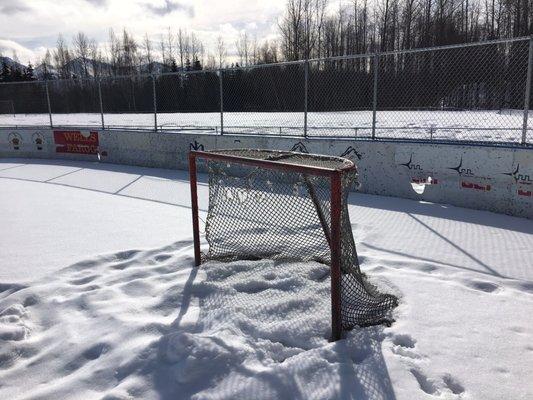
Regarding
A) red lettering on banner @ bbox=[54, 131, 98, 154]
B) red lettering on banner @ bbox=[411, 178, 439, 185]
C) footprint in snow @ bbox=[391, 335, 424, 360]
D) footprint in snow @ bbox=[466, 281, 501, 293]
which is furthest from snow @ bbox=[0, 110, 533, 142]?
footprint in snow @ bbox=[391, 335, 424, 360]

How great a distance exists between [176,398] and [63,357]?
1002 mm

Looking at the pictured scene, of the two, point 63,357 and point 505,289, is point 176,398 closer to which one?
point 63,357

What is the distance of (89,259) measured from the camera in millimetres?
4777

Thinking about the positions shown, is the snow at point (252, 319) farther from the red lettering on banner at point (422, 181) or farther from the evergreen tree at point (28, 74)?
the evergreen tree at point (28, 74)

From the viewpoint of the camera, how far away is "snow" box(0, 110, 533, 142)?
13625 millimetres

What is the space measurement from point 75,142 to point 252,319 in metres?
12.5

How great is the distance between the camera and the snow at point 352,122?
13625 mm

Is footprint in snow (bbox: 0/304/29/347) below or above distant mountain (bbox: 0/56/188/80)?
below

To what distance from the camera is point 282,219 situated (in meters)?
4.95

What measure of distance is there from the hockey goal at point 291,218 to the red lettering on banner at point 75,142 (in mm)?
9808

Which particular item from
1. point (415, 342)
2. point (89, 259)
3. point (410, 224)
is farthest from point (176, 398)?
point (410, 224)

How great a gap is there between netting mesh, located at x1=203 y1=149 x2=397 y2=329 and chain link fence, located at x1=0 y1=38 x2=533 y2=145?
5.14 m

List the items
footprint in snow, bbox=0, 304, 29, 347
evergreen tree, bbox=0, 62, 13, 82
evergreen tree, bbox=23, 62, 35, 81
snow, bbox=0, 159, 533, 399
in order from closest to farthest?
1. snow, bbox=0, 159, 533, 399
2. footprint in snow, bbox=0, 304, 29, 347
3. evergreen tree, bbox=0, 62, 13, 82
4. evergreen tree, bbox=23, 62, 35, 81

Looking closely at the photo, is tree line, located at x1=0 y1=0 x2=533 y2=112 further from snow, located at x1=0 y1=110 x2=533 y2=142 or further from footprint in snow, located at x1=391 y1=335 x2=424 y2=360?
footprint in snow, located at x1=391 y1=335 x2=424 y2=360
